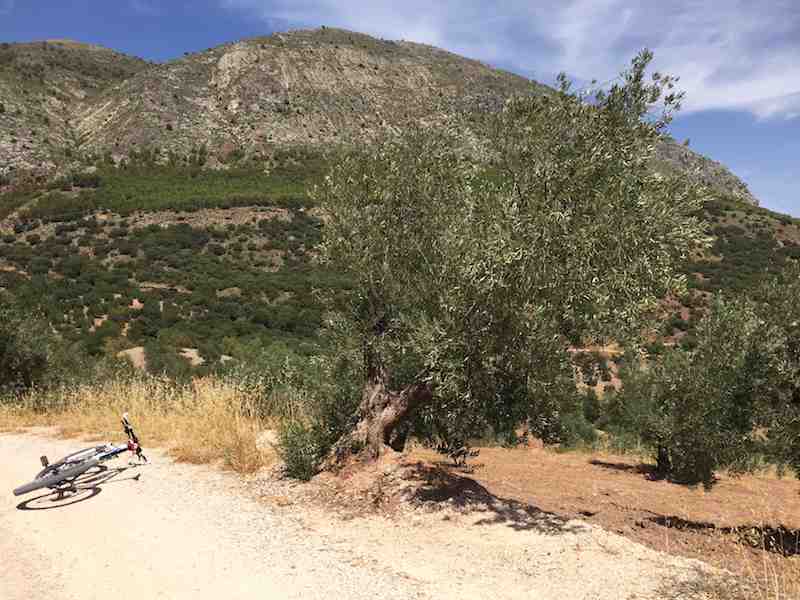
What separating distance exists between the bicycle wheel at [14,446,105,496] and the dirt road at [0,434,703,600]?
11.3 inches

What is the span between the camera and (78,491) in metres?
8.34

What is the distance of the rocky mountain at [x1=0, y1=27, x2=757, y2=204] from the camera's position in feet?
237

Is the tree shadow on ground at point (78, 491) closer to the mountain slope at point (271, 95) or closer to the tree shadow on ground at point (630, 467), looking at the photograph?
the tree shadow on ground at point (630, 467)

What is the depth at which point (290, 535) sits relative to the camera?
691 cm

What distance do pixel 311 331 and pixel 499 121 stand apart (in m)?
26.4

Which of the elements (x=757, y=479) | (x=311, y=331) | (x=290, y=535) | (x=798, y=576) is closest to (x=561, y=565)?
(x=798, y=576)

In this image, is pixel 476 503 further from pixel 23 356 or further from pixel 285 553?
pixel 23 356

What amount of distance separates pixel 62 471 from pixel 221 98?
278 ft

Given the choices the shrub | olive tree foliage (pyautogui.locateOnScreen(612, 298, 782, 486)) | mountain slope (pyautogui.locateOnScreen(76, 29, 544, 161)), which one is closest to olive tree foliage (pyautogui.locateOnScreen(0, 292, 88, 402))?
olive tree foliage (pyautogui.locateOnScreen(612, 298, 782, 486))

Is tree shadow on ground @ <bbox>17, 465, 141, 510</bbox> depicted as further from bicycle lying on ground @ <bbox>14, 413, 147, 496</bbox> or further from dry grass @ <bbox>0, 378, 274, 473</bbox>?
dry grass @ <bbox>0, 378, 274, 473</bbox>

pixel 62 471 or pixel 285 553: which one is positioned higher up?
pixel 62 471

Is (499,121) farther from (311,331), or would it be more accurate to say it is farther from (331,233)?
(311,331)

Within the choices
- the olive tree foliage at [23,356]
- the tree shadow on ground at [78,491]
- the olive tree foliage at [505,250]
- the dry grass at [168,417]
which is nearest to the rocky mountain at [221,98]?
the olive tree foliage at [23,356]

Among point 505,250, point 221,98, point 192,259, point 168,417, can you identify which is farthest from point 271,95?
point 505,250
